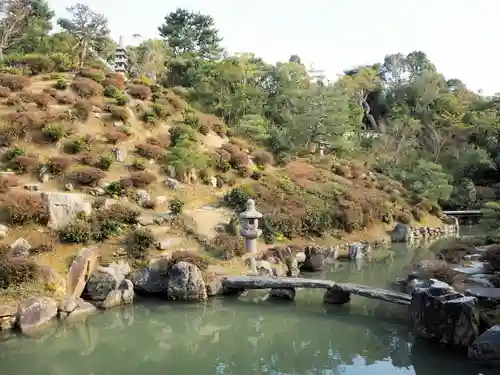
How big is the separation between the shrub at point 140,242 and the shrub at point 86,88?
424 inches

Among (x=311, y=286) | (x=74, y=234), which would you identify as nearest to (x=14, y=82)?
(x=74, y=234)

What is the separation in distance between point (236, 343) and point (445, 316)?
4099 millimetres

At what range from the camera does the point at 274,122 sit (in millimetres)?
29969

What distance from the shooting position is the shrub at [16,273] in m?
10.5

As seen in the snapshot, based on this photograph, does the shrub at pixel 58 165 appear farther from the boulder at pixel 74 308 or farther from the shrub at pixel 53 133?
the boulder at pixel 74 308

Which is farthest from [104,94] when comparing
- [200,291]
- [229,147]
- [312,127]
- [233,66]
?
[200,291]

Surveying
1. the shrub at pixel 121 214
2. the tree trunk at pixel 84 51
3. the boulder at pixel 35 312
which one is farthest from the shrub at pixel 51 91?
the boulder at pixel 35 312

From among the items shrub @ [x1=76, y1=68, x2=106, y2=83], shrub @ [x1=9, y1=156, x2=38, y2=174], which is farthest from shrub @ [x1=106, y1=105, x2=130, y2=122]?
shrub @ [x1=9, y1=156, x2=38, y2=174]

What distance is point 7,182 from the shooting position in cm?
1498

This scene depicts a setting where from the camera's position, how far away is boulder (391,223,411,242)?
21531 mm

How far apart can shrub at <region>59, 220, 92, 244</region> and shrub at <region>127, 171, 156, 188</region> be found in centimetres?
365

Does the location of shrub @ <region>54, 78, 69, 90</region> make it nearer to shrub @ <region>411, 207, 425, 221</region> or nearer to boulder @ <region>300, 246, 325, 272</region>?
boulder @ <region>300, 246, 325, 272</region>

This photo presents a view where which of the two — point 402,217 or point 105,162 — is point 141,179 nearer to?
point 105,162

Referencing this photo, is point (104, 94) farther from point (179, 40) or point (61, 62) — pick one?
point (179, 40)
